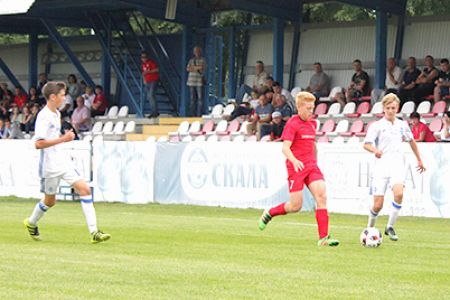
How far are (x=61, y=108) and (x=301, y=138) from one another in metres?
25.0

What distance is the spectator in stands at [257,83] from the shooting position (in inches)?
1304

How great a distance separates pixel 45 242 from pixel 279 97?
1615cm

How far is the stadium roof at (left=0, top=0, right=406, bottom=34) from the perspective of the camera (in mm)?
33875

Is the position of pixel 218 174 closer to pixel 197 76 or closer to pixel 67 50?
pixel 197 76

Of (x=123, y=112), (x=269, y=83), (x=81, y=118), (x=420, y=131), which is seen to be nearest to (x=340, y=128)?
(x=269, y=83)

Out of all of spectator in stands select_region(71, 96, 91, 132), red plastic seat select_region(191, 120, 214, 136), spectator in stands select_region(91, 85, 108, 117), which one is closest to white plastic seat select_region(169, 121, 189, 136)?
red plastic seat select_region(191, 120, 214, 136)

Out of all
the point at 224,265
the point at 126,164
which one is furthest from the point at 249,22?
the point at 224,265

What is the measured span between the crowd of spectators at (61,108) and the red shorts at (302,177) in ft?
76.6

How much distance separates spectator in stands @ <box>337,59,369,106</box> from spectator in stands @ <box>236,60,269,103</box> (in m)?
2.44

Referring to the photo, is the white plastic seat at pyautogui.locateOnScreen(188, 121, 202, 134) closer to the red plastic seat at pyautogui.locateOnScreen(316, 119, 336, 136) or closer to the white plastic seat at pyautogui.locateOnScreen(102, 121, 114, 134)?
the white plastic seat at pyautogui.locateOnScreen(102, 121, 114, 134)

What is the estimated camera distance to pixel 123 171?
27844 mm

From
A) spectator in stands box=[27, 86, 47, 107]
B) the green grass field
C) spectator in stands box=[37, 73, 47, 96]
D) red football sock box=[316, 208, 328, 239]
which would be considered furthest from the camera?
spectator in stands box=[37, 73, 47, 96]

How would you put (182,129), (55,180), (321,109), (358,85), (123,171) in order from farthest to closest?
(182,129) → (321,109) → (358,85) → (123,171) → (55,180)

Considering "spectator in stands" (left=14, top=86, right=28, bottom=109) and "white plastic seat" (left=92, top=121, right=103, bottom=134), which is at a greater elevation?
"spectator in stands" (left=14, top=86, right=28, bottom=109)
